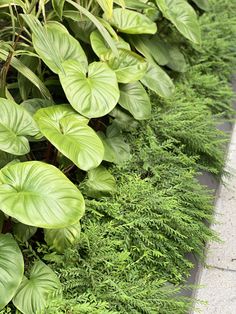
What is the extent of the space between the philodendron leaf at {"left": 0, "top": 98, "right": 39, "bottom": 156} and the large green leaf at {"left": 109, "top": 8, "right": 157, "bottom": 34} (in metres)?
0.74

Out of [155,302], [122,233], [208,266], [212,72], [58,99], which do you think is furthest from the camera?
[212,72]

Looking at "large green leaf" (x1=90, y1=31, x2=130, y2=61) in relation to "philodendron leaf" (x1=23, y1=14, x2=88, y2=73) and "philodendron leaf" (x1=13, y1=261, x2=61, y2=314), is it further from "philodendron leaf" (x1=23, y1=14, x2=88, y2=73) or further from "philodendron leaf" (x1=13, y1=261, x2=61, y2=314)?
"philodendron leaf" (x1=13, y1=261, x2=61, y2=314)

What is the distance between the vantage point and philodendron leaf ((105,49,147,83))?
2.10m

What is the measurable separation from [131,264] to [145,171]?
0.50 m

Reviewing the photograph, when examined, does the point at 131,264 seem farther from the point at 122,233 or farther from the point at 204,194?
the point at 204,194

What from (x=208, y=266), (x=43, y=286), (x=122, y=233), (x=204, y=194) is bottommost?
(x=208, y=266)

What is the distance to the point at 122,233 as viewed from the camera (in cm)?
185

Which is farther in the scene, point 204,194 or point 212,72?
point 212,72

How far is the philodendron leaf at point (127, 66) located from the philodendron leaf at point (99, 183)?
370 millimetres

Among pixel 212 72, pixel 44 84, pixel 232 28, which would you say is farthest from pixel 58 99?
pixel 232 28

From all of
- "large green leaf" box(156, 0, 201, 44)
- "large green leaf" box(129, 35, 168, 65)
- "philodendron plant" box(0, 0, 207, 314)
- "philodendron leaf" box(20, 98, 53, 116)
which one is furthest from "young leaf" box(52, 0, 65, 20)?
"large green leaf" box(156, 0, 201, 44)

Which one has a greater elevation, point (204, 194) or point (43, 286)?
point (43, 286)

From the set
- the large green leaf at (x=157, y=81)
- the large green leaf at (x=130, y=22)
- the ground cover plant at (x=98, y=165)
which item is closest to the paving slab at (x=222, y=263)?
the ground cover plant at (x=98, y=165)

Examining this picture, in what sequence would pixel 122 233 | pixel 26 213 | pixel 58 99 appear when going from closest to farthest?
pixel 26 213 < pixel 122 233 < pixel 58 99
